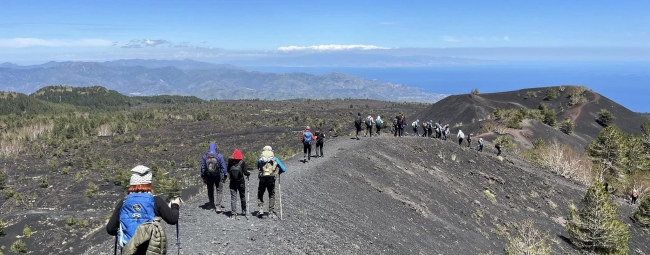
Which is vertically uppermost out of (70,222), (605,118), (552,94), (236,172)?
(552,94)

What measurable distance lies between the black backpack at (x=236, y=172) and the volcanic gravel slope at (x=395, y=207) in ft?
4.11

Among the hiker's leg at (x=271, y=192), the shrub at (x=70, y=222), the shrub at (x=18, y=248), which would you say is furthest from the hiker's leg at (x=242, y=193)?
the shrub at (x=70, y=222)

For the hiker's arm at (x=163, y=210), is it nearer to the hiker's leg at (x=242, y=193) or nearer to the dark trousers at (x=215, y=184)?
the hiker's leg at (x=242, y=193)

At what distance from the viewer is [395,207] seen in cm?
1778

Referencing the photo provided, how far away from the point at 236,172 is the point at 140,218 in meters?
5.11

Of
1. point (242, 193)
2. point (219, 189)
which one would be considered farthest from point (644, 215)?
point (219, 189)

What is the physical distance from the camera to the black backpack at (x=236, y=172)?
33.4 ft

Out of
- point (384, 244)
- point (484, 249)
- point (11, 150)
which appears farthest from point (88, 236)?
point (11, 150)

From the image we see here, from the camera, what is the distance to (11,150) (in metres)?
70.5

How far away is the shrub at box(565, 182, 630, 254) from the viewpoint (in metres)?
20.2

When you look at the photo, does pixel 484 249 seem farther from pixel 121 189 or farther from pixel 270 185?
pixel 121 189

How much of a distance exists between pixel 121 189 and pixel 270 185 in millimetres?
37239

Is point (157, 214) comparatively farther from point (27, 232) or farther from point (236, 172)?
point (27, 232)

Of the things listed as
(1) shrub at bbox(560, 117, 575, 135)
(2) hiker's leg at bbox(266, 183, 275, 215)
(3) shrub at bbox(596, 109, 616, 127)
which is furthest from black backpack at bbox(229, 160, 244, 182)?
(3) shrub at bbox(596, 109, 616, 127)
